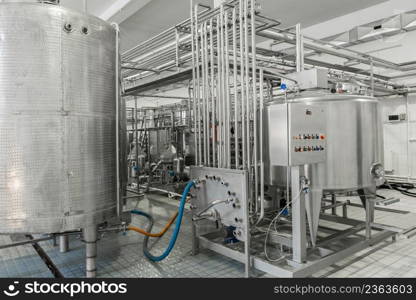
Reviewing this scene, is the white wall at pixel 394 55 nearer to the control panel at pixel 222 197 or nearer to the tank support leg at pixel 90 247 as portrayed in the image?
the control panel at pixel 222 197

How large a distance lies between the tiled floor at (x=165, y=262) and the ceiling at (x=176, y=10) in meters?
3.38

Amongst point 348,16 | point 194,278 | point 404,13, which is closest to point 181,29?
point 194,278

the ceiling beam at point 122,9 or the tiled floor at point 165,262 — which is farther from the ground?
the ceiling beam at point 122,9

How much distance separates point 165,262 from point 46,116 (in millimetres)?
1590

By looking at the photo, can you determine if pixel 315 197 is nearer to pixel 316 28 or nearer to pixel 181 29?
pixel 181 29

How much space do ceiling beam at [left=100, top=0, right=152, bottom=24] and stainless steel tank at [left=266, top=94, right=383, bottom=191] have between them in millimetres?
3046

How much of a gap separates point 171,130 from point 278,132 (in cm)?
471

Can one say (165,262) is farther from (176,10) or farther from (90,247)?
(176,10)

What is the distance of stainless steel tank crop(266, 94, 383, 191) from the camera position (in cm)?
260

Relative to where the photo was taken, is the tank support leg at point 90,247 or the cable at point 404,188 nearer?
the tank support leg at point 90,247

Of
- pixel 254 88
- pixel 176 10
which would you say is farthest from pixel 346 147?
pixel 176 10

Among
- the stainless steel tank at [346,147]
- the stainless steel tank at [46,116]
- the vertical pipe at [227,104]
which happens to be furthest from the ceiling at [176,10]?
the stainless steel tank at [346,147]

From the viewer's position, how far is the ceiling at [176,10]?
4.81 metres

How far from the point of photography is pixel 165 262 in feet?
9.24
